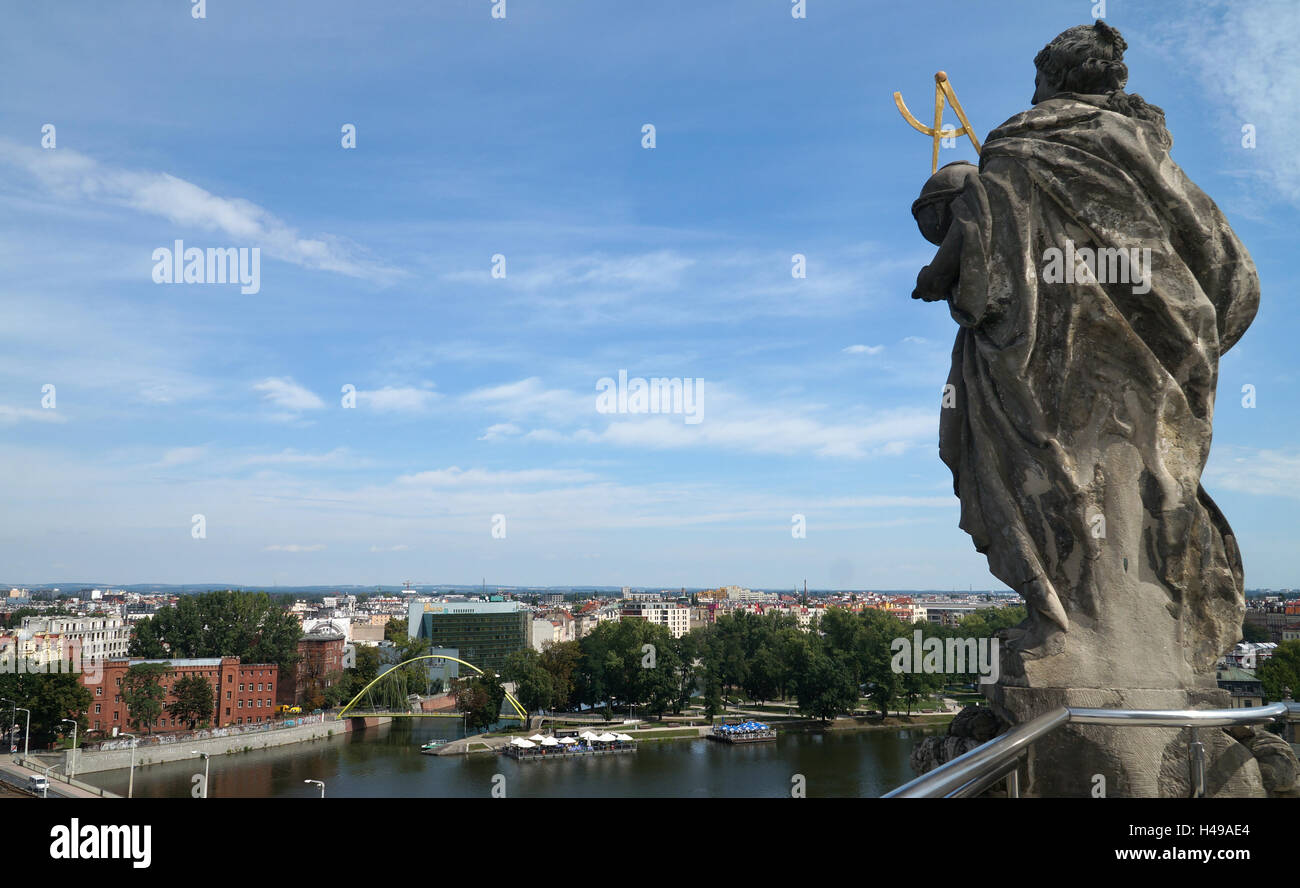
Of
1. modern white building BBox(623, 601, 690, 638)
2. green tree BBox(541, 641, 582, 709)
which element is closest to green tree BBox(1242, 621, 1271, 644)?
green tree BBox(541, 641, 582, 709)

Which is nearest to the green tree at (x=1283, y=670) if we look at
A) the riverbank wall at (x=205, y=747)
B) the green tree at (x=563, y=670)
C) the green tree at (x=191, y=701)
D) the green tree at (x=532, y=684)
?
the green tree at (x=532, y=684)

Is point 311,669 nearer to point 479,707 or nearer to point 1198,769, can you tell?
point 479,707

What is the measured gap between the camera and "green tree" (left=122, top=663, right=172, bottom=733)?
42.1 meters

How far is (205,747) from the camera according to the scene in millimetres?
40312

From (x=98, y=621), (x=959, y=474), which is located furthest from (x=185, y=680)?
(x=959, y=474)

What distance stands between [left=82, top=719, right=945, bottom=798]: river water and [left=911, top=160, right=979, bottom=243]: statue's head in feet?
87.1

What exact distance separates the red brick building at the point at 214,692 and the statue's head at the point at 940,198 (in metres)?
47.1

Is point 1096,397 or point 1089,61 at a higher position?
point 1089,61

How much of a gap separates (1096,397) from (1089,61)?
59.6 inches

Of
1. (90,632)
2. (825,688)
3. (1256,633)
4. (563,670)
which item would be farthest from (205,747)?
(1256,633)

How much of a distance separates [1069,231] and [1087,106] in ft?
1.84

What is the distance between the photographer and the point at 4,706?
3634cm
